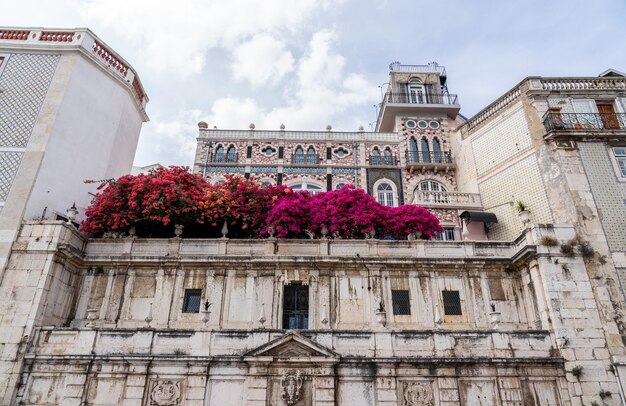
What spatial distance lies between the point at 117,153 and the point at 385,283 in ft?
46.5

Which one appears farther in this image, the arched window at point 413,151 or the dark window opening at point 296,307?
the arched window at point 413,151

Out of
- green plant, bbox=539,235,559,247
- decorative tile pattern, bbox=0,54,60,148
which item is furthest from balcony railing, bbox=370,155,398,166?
decorative tile pattern, bbox=0,54,60,148

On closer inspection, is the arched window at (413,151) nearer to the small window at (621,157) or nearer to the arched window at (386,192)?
the arched window at (386,192)

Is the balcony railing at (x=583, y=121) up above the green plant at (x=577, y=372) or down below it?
above

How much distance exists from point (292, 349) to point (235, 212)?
266 inches

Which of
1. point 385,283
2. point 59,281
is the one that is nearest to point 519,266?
point 385,283

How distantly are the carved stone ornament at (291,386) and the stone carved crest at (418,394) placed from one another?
3.33 metres

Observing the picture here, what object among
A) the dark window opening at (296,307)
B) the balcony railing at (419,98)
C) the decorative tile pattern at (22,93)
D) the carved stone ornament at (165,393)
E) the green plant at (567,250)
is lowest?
the carved stone ornament at (165,393)

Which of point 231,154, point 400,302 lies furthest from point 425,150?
point 400,302

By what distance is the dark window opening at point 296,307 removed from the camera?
→ 51.5 ft

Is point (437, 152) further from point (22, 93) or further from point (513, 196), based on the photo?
point (22, 93)

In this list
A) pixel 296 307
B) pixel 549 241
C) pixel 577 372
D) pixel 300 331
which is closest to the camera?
pixel 577 372

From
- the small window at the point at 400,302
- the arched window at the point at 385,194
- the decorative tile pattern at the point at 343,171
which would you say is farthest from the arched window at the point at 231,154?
the small window at the point at 400,302

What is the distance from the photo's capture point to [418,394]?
1326 centimetres
